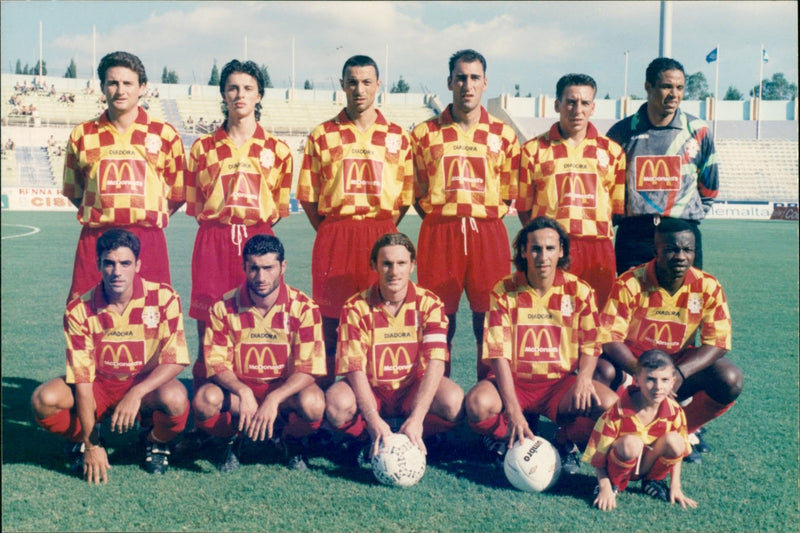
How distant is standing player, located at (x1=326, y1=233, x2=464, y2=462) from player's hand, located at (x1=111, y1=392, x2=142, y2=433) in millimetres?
860

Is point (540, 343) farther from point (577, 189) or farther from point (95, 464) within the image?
point (95, 464)

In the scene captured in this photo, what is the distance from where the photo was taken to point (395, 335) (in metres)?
3.63

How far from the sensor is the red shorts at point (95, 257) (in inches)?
155

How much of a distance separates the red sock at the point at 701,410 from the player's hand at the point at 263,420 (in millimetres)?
2010

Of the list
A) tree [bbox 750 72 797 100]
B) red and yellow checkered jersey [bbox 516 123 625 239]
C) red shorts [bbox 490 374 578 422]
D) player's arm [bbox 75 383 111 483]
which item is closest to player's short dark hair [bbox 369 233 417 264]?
red shorts [bbox 490 374 578 422]

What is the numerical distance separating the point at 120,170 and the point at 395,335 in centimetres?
168

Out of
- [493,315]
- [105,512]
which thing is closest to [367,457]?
[493,315]

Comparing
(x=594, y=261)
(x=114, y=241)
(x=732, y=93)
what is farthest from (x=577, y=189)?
(x=732, y=93)

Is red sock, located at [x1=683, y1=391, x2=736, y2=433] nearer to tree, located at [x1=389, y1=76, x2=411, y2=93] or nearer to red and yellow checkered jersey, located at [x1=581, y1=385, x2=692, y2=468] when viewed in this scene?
red and yellow checkered jersey, located at [x1=581, y1=385, x2=692, y2=468]

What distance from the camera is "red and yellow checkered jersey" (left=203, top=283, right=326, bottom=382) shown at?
357 cm

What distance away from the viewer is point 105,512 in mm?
2977

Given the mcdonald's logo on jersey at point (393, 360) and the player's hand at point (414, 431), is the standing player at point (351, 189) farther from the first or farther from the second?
the player's hand at point (414, 431)

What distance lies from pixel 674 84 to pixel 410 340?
195cm

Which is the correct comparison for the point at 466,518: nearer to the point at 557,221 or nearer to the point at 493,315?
the point at 493,315
